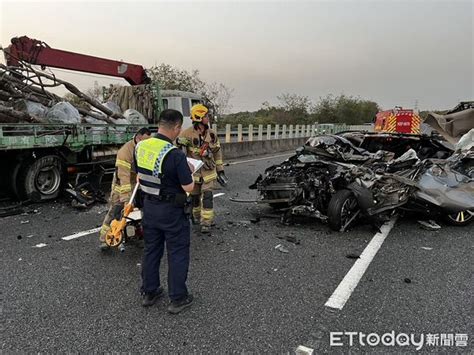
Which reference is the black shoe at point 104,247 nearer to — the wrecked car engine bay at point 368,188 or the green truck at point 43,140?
the wrecked car engine bay at point 368,188

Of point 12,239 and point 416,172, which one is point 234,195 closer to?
point 416,172

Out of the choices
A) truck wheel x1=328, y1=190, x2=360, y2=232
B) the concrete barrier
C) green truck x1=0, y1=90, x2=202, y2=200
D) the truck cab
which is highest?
the truck cab

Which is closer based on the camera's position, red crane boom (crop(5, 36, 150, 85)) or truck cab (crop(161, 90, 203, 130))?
red crane boom (crop(5, 36, 150, 85))

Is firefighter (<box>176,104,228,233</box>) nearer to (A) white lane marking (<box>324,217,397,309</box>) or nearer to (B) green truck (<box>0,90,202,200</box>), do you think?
(A) white lane marking (<box>324,217,397,309</box>)

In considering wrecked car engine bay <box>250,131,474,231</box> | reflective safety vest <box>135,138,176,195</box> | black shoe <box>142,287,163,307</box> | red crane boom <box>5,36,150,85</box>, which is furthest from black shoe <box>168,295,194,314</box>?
red crane boom <box>5,36,150,85</box>

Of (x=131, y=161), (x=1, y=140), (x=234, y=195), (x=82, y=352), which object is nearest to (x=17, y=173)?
(x=1, y=140)

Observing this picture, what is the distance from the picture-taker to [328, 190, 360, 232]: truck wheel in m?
5.05

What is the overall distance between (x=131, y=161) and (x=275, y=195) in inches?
90.1

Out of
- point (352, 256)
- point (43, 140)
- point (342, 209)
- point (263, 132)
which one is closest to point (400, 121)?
point (263, 132)

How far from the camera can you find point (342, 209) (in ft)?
16.7

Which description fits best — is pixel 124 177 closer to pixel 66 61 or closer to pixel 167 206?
pixel 167 206

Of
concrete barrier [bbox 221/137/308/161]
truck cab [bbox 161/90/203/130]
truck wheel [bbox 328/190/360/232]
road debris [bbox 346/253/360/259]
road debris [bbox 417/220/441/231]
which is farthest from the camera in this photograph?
concrete barrier [bbox 221/137/308/161]

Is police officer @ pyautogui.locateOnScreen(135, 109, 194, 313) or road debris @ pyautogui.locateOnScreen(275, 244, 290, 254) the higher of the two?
police officer @ pyautogui.locateOnScreen(135, 109, 194, 313)

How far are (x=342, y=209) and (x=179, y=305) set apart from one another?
284cm
